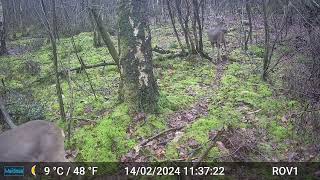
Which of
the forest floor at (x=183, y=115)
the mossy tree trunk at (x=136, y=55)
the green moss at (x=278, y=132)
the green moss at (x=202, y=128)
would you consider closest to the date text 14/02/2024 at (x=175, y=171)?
the forest floor at (x=183, y=115)

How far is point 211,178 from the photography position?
6.16m

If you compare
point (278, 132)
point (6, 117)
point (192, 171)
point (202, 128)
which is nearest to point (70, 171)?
point (6, 117)

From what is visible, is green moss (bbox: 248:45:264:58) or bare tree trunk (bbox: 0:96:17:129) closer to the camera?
bare tree trunk (bbox: 0:96:17:129)

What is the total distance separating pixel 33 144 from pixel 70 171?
4.74ft

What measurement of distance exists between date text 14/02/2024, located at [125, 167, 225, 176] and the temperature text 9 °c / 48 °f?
0.67 meters

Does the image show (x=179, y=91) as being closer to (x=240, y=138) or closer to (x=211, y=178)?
(x=240, y=138)

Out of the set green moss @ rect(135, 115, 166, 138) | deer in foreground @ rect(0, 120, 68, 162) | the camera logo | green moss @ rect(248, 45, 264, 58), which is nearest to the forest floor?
green moss @ rect(135, 115, 166, 138)

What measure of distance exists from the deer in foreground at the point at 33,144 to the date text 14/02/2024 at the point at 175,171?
1382mm

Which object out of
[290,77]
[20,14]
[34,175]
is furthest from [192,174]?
[20,14]

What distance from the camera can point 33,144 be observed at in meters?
5.44

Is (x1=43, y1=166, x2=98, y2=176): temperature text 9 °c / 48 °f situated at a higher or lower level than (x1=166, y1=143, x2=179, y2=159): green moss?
lower

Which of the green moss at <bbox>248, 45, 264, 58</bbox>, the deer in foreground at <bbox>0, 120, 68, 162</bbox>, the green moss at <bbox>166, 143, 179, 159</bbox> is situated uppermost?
the deer in foreground at <bbox>0, 120, 68, 162</bbox>

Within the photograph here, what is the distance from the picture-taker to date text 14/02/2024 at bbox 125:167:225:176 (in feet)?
20.4

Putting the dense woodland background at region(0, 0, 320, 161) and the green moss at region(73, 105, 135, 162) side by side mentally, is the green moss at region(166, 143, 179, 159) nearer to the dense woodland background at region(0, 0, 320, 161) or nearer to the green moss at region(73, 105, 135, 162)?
the dense woodland background at region(0, 0, 320, 161)
